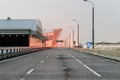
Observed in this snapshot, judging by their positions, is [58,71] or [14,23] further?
[14,23]

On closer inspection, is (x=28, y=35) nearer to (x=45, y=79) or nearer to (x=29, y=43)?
(x=29, y=43)

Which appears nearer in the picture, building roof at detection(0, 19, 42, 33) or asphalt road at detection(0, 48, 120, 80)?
asphalt road at detection(0, 48, 120, 80)

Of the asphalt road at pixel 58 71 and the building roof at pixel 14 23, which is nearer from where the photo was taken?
the asphalt road at pixel 58 71

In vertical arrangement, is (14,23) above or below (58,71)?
above

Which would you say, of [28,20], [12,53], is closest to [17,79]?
[12,53]

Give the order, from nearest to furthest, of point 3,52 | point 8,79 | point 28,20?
point 8,79, point 3,52, point 28,20

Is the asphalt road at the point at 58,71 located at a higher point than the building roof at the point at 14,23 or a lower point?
Answer: lower

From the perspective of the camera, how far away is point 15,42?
127 meters

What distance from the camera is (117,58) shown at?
38281mm

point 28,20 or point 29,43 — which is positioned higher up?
point 28,20

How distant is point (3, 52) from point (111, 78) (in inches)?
890

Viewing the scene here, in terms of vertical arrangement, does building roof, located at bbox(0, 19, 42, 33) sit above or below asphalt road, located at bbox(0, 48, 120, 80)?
above

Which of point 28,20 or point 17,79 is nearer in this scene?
point 17,79

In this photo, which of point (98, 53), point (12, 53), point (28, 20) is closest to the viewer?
point (12, 53)
